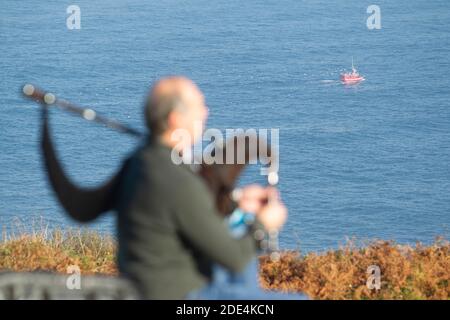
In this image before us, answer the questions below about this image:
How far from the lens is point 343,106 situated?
11425 cm

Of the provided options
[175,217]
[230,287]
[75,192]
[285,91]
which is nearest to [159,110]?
[175,217]

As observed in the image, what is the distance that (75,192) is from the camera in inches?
137

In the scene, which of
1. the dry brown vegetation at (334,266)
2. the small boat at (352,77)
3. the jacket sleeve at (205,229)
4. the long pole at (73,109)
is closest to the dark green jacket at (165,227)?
the jacket sleeve at (205,229)

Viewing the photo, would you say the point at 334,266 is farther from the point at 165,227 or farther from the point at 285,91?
the point at 285,91

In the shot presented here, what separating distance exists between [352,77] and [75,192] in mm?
124483

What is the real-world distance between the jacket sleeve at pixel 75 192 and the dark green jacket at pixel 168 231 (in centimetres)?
16

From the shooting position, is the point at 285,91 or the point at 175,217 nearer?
the point at 175,217

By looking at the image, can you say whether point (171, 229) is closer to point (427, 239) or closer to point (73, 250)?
point (73, 250)

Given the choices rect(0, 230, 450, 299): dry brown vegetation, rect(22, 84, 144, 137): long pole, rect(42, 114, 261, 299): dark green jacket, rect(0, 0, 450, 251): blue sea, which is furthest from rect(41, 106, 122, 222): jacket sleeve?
rect(0, 0, 450, 251): blue sea

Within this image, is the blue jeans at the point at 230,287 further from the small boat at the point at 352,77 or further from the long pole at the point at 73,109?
the small boat at the point at 352,77

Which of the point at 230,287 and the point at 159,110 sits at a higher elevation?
the point at 159,110

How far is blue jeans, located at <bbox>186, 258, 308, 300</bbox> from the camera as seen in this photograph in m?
3.30

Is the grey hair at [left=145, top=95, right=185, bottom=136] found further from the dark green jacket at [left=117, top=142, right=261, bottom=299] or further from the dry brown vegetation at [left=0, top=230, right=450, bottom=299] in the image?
the dry brown vegetation at [left=0, top=230, right=450, bottom=299]
